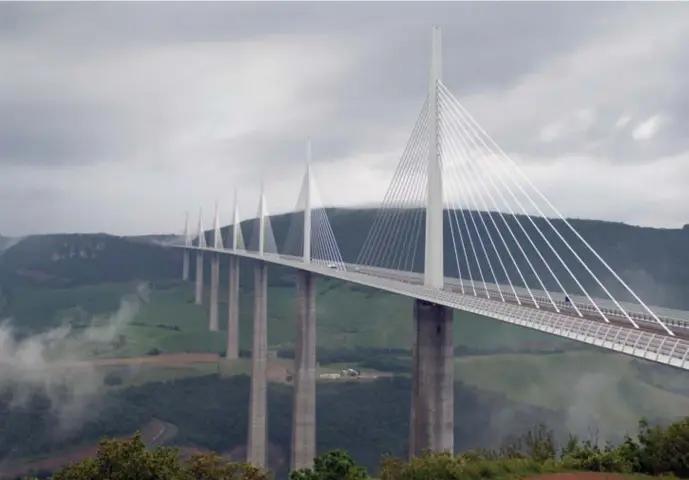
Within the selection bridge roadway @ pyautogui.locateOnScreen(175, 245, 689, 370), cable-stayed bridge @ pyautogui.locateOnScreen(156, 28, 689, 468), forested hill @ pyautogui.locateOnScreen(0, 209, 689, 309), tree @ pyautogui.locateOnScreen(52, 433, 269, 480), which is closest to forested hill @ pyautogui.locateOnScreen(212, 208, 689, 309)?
forested hill @ pyautogui.locateOnScreen(0, 209, 689, 309)

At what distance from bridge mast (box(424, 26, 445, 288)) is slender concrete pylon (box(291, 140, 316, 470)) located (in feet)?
41.6

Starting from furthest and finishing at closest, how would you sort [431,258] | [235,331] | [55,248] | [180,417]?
[55,248] < [235,331] < [180,417] < [431,258]

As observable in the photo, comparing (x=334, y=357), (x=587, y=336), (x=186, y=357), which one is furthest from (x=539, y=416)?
(x=587, y=336)

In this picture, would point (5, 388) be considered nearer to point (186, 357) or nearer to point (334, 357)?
point (186, 357)

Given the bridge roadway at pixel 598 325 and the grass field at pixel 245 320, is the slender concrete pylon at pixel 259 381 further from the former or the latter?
the bridge roadway at pixel 598 325

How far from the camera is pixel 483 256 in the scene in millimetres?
66062

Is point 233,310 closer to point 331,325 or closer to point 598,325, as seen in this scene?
point 331,325

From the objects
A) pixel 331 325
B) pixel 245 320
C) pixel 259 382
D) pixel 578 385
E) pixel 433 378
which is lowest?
pixel 578 385

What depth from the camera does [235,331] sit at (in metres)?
48.1

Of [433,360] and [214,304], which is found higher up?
[433,360]

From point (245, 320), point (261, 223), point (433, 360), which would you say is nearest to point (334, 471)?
point (433, 360)

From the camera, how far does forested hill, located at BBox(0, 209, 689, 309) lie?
5303cm

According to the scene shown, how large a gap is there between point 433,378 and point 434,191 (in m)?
4.42

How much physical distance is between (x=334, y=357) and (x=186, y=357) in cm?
1140
